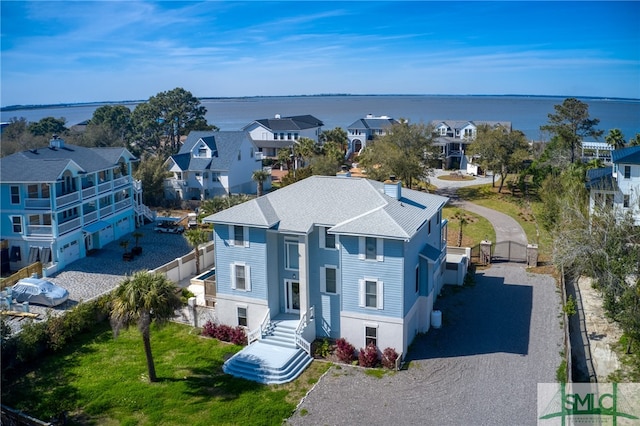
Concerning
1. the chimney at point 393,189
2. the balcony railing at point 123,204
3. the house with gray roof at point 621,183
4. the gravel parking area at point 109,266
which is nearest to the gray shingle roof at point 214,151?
the balcony railing at point 123,204

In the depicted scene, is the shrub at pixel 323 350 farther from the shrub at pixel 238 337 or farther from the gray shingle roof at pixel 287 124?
the gray shingle roof at pixel 287 124

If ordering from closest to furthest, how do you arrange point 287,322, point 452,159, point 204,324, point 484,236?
point 287,322, point 204,324, point 484,236, point 452,159

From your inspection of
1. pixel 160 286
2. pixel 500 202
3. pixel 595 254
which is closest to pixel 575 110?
pixel 500 202

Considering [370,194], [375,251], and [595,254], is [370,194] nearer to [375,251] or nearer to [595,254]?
[375,251]

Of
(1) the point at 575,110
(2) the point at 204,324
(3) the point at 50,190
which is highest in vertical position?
(1) the point at 575,110

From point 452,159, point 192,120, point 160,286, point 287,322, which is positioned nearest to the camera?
point 160,286

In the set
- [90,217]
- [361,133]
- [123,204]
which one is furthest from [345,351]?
[361,133]

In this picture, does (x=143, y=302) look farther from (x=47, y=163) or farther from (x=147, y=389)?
(x=47, y=163)
